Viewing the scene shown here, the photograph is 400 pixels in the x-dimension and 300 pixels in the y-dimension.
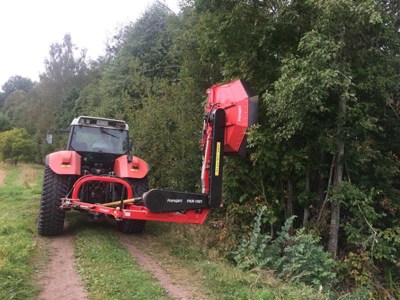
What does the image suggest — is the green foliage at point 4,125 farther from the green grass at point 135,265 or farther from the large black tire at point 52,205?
the large black tire at point 52,205

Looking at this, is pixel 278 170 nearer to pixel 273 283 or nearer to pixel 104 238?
pixel 273 283

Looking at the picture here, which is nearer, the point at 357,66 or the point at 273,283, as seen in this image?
the point at 273,283

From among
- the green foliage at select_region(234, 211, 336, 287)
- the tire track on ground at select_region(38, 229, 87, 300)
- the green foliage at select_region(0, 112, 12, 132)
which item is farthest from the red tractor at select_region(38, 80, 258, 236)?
the green foliage at select_region(0, 112, 12, 132)

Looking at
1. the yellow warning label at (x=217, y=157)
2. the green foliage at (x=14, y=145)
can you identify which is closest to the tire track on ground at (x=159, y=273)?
the yellow warning label at (x=217, y=157)

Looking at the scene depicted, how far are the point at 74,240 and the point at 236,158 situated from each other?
3171 millimetres

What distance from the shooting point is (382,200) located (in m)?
7.09

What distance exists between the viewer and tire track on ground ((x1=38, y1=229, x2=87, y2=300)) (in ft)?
15.8

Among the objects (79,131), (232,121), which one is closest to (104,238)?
(79,131)

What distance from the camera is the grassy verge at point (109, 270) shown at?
4863 mm

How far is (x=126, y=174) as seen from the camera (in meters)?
7.71

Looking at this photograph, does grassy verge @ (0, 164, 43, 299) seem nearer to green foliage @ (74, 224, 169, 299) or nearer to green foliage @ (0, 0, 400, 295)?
green foliage @ (74, 224, 169, 299)

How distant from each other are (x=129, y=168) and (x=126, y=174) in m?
0.19

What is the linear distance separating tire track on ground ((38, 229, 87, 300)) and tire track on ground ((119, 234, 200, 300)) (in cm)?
97

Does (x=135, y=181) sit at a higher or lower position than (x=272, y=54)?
lower
